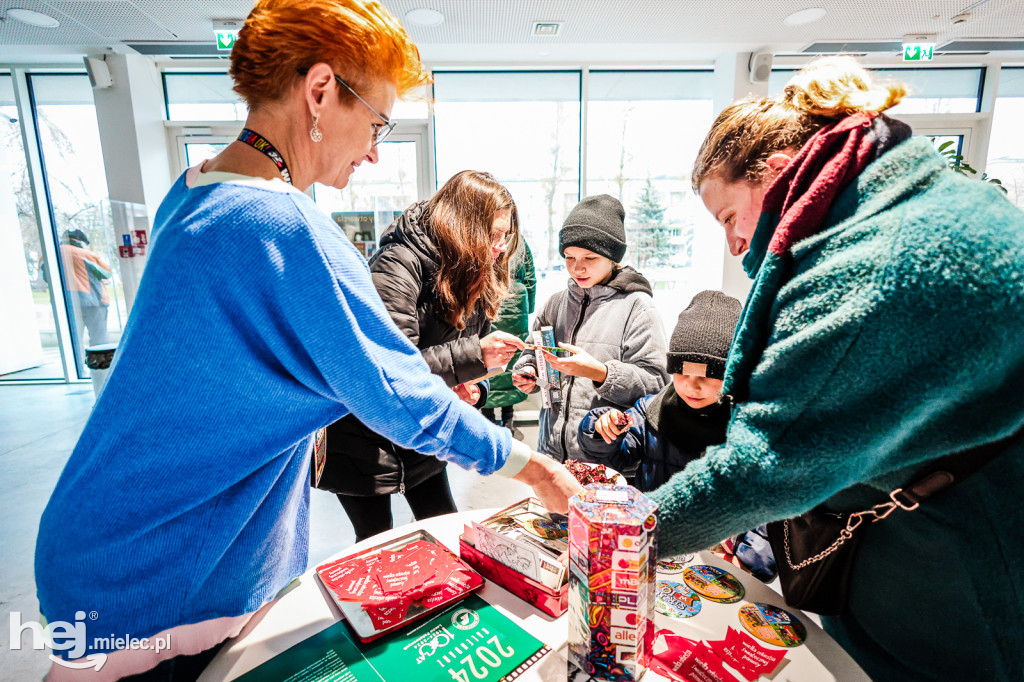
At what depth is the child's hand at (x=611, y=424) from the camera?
1.77 m

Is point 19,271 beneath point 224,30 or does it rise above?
beneath

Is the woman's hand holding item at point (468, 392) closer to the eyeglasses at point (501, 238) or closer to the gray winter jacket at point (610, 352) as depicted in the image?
the gray winter jacket at point (610, 352)

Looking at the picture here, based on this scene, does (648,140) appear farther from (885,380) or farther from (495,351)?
(885,380)

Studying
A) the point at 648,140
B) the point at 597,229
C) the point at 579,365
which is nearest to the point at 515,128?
the point at 648,140

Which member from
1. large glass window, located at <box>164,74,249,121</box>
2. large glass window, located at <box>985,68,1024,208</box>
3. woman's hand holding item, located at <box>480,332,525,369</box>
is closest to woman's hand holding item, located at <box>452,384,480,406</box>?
woman's hand holding item, located at <box>480,332,525,369</box>

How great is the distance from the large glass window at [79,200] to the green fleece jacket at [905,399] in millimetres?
6035

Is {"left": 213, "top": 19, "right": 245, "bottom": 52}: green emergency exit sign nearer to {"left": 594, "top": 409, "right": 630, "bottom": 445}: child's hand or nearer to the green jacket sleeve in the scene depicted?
{"left": 594, "top": 409, "right": 630, "bottom": 445}: child's hand

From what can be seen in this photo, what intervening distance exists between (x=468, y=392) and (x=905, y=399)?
4.61 feet

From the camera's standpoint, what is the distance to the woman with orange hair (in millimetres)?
702

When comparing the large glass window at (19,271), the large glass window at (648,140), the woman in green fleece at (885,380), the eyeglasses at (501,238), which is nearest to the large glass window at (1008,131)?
the large glass window at (648,140)

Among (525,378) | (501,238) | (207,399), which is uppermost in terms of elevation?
(501,238)

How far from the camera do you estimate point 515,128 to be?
203 inches

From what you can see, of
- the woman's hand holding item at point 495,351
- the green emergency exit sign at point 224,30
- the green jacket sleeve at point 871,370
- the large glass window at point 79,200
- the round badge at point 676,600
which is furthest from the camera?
the large glass window at point 79,200

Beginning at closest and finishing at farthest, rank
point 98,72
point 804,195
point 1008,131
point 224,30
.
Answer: point 804,195, point 224,30, point 98,72, point 1008,131
